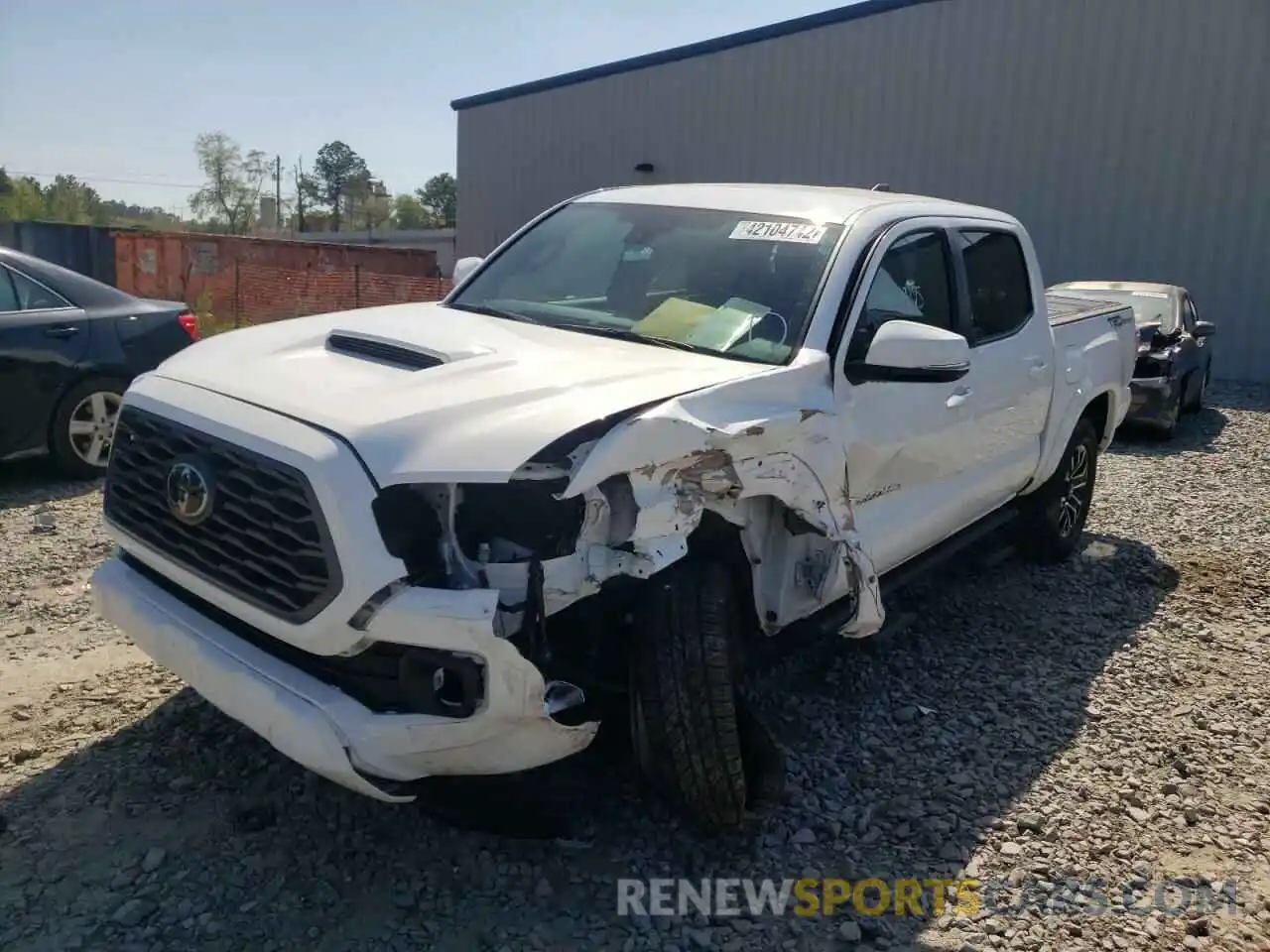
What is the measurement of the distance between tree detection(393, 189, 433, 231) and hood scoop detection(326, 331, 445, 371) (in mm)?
72062

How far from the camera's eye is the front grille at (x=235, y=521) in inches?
99.3

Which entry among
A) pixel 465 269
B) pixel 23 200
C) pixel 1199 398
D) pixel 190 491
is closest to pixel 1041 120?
pixel 1199 398

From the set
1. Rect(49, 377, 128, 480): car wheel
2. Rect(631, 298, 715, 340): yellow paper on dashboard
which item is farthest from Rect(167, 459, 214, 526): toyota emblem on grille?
Rect(49, 377, 128, 480): car wheel

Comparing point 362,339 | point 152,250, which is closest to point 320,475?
point 362,339

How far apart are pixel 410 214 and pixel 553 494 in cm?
7749

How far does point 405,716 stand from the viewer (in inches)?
98.1

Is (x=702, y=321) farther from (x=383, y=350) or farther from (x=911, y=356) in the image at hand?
(x=383, y=350)

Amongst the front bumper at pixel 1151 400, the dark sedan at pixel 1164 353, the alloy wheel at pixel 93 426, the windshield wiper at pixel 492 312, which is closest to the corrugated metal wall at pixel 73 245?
the alloy wheel at pixel 93 426

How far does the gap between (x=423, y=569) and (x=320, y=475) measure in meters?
0.33

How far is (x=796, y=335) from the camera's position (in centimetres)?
344

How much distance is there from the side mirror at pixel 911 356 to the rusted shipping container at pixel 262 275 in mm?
16326

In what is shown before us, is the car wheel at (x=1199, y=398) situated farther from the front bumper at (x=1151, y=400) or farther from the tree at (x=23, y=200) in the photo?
the tree at (x=23, y=200)

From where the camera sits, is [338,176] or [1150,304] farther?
[338,176]

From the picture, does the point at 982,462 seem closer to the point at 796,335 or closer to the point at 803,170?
the point at 796,335
